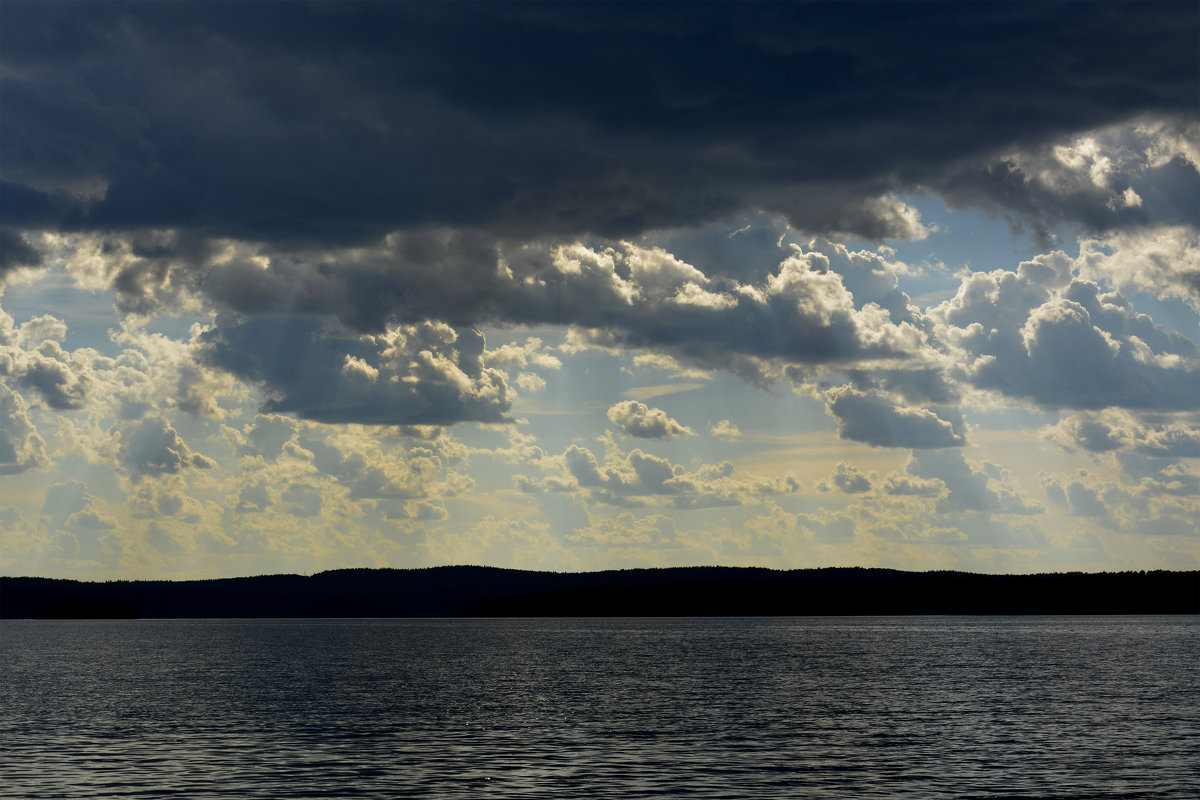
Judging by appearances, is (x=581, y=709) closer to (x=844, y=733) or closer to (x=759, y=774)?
(x=844, y=733)

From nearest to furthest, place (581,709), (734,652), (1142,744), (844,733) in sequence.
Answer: (1142,744), (844,733), (581,709), (734,652)

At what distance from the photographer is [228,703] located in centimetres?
10056

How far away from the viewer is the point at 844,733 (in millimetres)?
77188

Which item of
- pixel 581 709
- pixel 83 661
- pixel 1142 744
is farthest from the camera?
pixel 83 661

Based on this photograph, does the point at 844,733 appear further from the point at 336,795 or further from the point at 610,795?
the point at 336,795

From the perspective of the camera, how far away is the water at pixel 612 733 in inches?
2266

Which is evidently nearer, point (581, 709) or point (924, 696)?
point (581, 709)

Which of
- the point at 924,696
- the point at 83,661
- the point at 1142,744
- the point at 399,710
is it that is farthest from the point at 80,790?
the point at 83,661

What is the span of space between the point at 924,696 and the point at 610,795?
5620cm

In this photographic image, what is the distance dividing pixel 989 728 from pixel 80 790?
176ft

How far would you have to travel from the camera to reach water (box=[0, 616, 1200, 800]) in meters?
57.6

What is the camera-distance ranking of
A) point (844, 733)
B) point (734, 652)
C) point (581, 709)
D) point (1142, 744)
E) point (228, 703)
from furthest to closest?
point (734, 652) → point (228, 703) → point (581, 709) → point (844, 733) → point (1142, 744)

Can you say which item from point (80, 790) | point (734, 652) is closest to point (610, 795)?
point (80, 790)

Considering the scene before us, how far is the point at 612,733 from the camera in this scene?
77.1 metres
